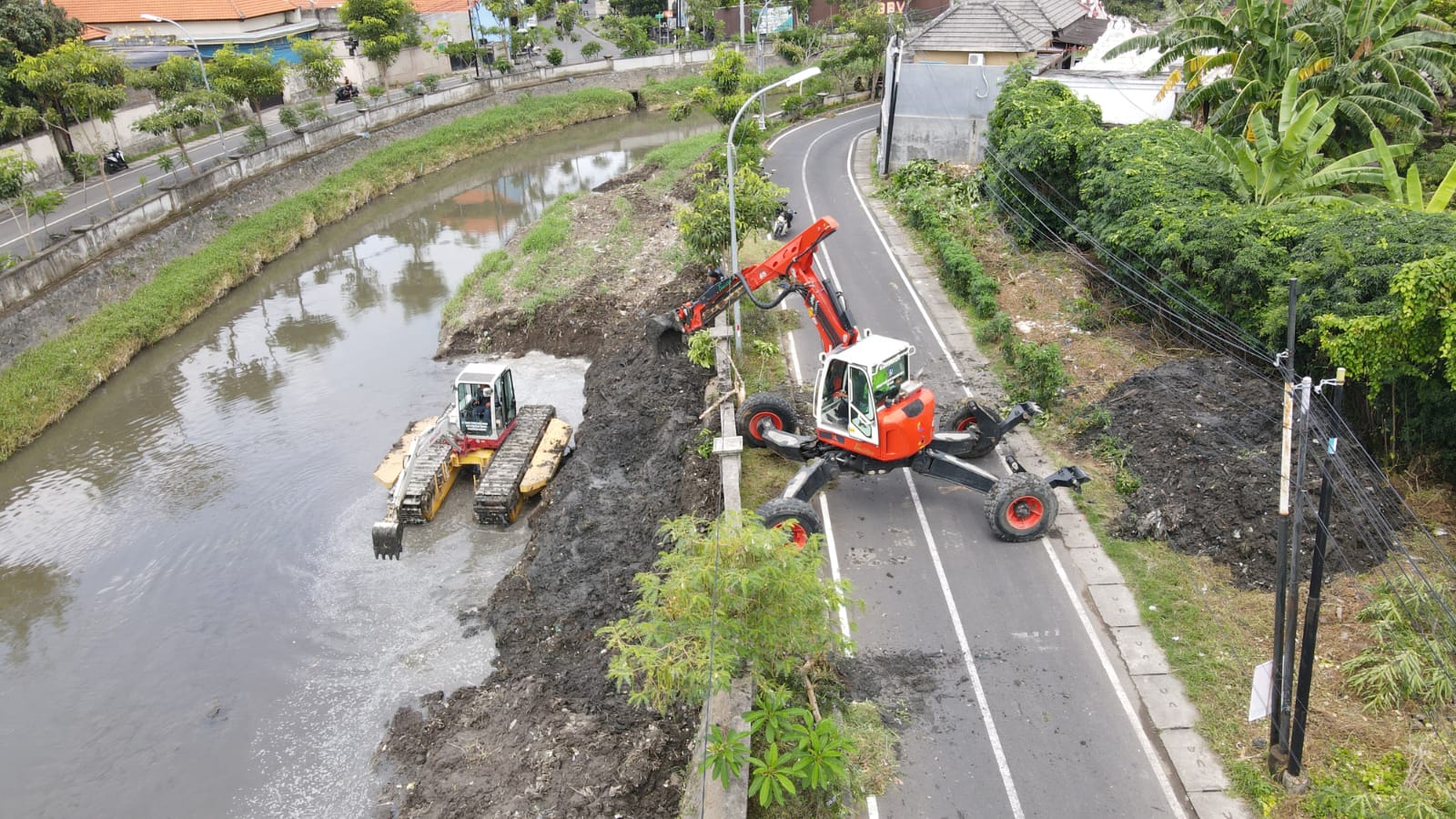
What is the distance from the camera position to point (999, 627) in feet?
47.8

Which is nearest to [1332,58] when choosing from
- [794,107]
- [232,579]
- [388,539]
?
[388,539]

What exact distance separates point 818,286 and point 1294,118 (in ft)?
43.1

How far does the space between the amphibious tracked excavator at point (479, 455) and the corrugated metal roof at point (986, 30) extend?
3119cm

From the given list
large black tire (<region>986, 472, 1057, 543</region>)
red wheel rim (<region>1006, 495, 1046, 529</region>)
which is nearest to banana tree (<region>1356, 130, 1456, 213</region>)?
large black tire (<region>986, 472, 1057, 543</region>)

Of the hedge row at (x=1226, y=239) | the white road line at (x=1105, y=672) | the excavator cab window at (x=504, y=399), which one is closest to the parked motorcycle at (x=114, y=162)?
the excavator cab window at (x=504, y=399)

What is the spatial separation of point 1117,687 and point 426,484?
13223 millimetres

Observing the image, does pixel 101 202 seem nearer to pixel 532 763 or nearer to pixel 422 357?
pixel 422 357

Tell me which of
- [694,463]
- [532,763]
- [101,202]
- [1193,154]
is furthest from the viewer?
[101,202]

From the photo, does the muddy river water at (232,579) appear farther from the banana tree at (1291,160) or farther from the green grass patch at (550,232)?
the banana tree at (1291,160)

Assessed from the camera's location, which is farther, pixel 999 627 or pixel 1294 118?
pixel 1294 118

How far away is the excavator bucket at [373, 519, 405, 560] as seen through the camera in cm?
1812

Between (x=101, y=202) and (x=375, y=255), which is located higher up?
(x=101, y=202)

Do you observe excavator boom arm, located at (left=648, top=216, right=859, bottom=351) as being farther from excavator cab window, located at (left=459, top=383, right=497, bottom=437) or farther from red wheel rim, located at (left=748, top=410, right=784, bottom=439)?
excavator cab window, located at (left=459, top=383, right=497, bottom=437)

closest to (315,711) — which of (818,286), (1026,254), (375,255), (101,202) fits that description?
(818,286)
